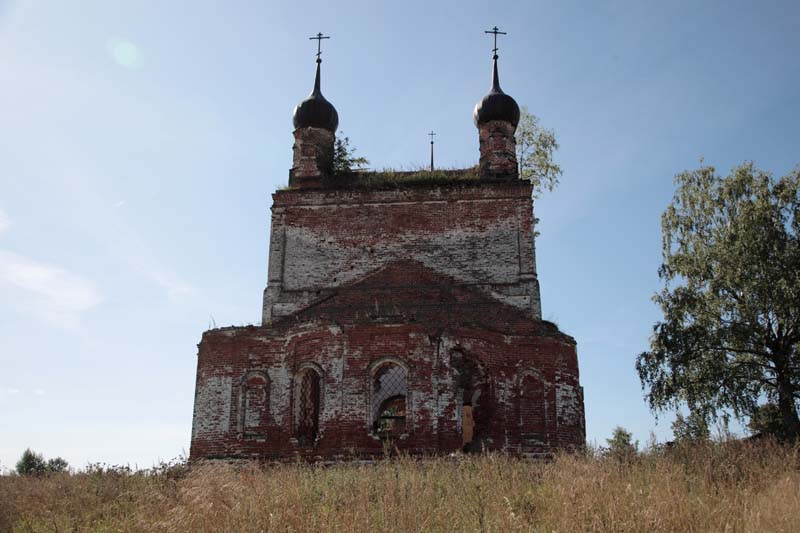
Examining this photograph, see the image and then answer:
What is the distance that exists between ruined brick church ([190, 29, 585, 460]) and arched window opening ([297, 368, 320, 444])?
1.1 inches

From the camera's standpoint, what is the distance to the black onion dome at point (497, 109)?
19422 millimetres

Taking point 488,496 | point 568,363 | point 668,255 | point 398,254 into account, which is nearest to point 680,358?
point 668,255

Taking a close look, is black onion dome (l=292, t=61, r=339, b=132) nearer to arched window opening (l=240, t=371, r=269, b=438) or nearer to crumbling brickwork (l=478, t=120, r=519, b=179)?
crumbling brickwork (l=478, t=120, r=519, b=179)

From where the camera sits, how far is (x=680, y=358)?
19531 millimetres

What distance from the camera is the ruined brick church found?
14.5 m

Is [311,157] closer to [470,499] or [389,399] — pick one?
[389,399]

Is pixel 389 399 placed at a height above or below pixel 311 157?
below

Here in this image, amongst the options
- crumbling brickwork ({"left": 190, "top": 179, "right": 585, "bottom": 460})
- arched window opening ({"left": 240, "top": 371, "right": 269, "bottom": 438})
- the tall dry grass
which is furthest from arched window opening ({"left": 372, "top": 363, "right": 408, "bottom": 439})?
the tall dry grass

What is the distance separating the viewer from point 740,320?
64.6ft

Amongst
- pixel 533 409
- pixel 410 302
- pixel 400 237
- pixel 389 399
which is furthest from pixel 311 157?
pixel 533 409

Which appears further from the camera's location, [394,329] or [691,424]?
[691,424]

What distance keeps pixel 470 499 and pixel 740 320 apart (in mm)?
14077

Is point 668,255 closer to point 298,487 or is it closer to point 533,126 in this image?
point 533,126

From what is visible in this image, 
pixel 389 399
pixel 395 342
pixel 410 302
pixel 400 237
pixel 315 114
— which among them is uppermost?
pixel 315 114
